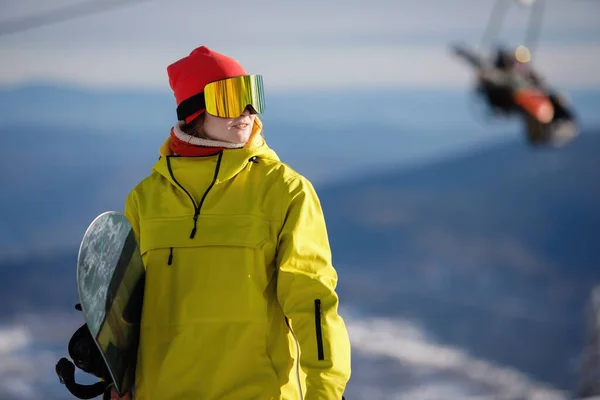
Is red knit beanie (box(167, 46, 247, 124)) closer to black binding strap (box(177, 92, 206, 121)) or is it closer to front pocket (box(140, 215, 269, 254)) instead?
black binding strap (box(177, 92, 206, 121))

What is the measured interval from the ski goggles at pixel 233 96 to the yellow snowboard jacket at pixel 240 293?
7 centimetres

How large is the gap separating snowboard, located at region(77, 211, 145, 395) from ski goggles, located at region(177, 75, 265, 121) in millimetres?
229

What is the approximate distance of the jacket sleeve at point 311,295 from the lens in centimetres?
157

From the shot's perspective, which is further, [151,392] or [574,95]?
[574,95]

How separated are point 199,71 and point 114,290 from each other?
385mm

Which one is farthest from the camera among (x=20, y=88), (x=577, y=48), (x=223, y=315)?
(x=577, y=48)

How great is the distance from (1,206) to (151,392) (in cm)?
841

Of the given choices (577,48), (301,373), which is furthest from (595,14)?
(301,373)

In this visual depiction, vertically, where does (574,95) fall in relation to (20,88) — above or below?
above

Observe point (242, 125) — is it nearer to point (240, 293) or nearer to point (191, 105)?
point (191, 105)

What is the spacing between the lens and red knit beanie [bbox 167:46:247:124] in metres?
1.76

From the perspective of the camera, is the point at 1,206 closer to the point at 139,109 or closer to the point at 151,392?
the point at 139,109

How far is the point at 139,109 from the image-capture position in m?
11.0

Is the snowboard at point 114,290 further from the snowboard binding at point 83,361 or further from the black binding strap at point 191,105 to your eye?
the black binding strap at point 191,105
